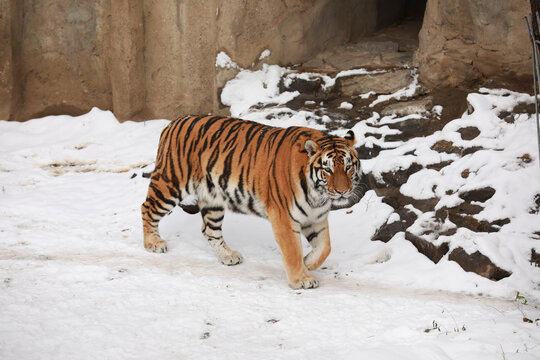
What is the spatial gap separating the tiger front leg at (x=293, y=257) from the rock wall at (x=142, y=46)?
4.36m

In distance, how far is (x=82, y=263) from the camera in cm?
481

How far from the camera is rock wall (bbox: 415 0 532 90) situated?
6.52 m

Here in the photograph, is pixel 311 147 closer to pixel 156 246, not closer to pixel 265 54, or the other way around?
pixel 156 246

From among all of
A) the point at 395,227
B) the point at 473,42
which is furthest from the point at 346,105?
the point at 395,227

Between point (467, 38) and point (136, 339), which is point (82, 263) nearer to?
point (136, 339)

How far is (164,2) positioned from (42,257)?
5.12 m

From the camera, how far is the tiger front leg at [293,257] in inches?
179

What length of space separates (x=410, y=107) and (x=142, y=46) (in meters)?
4.38

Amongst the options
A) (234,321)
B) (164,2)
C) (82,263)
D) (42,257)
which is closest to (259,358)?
(234,321)

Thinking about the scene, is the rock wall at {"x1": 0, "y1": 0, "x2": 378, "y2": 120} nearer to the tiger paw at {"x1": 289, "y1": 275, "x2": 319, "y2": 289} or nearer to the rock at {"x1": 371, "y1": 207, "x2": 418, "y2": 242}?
the rock at {"x1": 371, "y1": 207, "x2": 418, "y2": 242}

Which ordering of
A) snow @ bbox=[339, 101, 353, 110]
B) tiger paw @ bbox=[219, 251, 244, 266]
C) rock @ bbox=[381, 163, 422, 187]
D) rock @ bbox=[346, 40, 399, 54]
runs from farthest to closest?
rock @ bbox=[346, 40, 399, 54]
snow @ bbox=[339, 101, 353, 110]
rock @ bbox=[381, 163, 422, 187]
tiger paw @ bbox=[219, 251, 244, 266]

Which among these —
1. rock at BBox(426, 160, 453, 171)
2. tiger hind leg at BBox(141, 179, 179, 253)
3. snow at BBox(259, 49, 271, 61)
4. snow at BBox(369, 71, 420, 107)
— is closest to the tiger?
tiger hind leg at BBox(141, 179, 179, 253)

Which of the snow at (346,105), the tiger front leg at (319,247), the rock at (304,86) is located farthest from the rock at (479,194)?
the rock at (304,86)

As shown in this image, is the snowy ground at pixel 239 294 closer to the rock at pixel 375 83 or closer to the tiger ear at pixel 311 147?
the tiger ear at pixel 311 147
